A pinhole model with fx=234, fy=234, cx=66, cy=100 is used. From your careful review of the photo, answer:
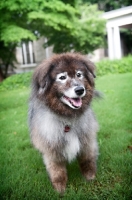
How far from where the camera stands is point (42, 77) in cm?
114

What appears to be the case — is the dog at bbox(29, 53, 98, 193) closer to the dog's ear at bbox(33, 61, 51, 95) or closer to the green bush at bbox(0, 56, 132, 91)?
the dog's ear at bbox(33, 61, 51, 95)

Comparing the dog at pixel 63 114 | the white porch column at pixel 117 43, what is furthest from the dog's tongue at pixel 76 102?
the white porch column at pixel 117 43

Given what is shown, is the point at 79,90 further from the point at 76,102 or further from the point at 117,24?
the point at 117,24

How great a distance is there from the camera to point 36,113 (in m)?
1.32

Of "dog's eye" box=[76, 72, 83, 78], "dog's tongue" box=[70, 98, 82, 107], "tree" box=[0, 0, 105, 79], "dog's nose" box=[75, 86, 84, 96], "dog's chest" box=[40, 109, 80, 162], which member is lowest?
"dog's chest" box=[40, 109, 80, 162]

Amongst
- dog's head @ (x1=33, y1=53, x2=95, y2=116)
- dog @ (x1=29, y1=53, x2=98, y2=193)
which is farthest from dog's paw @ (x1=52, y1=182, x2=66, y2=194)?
dog's head @ (x1=33, y1=53, x2=95, y2=116)

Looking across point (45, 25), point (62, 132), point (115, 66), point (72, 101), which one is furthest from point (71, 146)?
point (45, 25)

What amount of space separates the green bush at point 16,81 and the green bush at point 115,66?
453 millimetres

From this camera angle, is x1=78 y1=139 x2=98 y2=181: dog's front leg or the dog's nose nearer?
the dog's nose

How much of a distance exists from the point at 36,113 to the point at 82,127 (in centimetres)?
27

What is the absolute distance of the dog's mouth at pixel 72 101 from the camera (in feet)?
3.61

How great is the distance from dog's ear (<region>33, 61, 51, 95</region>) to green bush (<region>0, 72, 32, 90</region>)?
0.16 metres

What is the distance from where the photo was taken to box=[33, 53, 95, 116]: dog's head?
3.56 ft

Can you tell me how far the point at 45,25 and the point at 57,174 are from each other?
74.6 inches
